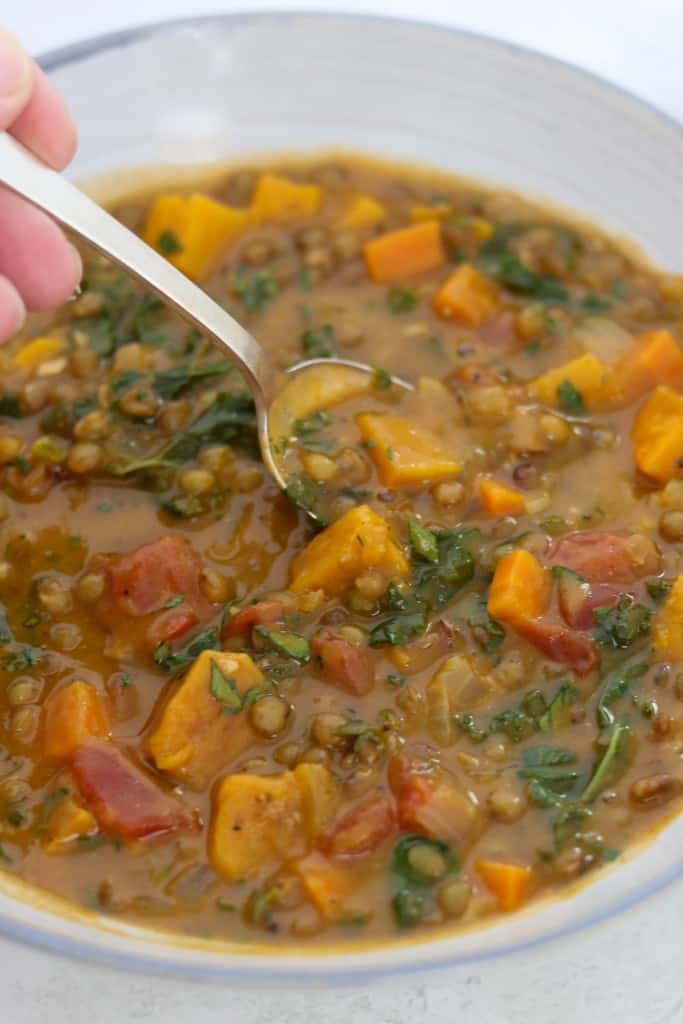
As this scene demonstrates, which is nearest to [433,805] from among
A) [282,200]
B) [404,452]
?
[404,452]

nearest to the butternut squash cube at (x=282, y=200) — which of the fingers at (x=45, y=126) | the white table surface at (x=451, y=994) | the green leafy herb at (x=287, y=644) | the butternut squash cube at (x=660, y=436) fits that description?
the fingers at (x=45, y=126)

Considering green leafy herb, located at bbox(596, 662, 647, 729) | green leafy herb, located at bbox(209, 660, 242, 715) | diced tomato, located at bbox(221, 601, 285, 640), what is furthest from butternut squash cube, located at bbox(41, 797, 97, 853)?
green leafy herb, located at bbox(596, 662, 647, 729)

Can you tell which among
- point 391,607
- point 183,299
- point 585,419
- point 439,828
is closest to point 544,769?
point 439,828

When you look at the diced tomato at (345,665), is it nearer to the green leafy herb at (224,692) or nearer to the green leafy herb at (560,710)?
the green leafy herb at (224,692)

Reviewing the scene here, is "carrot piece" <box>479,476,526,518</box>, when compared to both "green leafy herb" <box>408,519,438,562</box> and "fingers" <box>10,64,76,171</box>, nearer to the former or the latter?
"green leafy herb" <box>408,519,438,562</box>

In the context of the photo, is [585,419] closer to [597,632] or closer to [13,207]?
[597,632]
